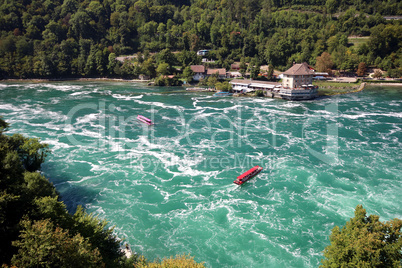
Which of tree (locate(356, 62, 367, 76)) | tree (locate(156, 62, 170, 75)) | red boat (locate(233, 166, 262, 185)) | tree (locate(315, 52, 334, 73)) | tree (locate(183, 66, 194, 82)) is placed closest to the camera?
red boat (locate(233, 166, 262, 185))

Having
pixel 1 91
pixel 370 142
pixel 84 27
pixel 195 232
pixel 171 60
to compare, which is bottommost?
pixel 195 232

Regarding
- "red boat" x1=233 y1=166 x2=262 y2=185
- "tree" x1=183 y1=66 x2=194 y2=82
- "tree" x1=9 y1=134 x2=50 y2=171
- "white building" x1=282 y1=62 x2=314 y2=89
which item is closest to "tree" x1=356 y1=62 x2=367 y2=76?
"white building" x1=282 y1=62 x2=314 y2=89

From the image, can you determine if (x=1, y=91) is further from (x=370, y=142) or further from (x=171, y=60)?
(x=370, y=142)

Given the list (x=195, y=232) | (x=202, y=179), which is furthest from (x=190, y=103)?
(x=195, y=232)

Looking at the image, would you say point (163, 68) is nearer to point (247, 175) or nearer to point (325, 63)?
point (325, 63)

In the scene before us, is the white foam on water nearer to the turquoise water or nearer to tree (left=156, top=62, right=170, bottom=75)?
the turquoise water

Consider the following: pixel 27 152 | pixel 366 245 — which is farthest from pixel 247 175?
pixel 27 152
